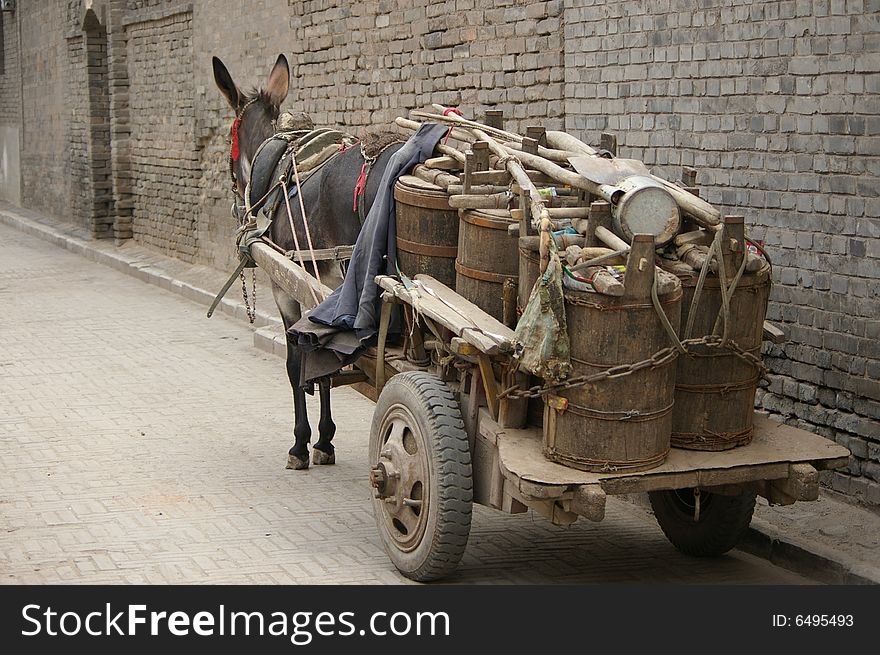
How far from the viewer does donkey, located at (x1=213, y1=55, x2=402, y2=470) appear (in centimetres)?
682

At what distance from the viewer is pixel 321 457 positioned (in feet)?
25.4

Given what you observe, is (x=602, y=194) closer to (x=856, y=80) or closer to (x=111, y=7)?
(x=856, y=80)

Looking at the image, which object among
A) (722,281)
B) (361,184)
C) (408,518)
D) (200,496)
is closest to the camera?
(722,281)

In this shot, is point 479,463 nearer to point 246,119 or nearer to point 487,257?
point 487,257

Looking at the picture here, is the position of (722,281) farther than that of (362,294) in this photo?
No

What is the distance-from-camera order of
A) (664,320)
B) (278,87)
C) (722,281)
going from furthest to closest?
(278,87)
(722,281)
(664,320)

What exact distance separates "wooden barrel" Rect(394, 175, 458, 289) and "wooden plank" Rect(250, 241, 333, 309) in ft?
3.08

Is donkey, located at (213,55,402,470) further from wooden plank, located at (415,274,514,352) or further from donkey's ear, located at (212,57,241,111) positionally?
wooden plank, located at (415,274,514,352)

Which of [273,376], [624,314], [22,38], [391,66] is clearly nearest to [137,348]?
[273,376]

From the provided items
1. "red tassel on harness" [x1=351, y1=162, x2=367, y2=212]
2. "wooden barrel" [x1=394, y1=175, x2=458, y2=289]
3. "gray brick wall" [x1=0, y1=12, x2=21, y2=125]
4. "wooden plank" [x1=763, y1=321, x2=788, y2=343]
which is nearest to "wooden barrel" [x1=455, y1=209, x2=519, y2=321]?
"wooden barrel" [x1=394, y1=175, x2=458, y2=289]

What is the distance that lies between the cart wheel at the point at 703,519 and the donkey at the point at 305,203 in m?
1.82

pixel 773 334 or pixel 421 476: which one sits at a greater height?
pixel 773 334

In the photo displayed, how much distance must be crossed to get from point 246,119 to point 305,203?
5.00 feet

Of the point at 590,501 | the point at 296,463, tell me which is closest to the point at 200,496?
the point at 296,463
